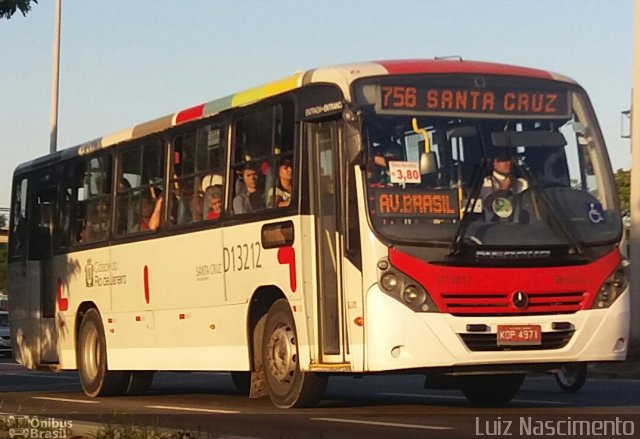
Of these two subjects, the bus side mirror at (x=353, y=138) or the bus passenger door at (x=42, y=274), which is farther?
the bus passenger door at (x=42, y=274)

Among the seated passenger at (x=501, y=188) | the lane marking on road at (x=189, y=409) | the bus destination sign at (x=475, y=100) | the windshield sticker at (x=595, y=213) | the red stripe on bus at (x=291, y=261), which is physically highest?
the bus destination sign at (x=475, y=100)

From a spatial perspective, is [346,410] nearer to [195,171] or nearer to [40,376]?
[195,171]

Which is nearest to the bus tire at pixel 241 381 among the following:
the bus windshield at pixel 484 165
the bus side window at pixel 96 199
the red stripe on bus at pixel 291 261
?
the bus side window at pixel 96 199

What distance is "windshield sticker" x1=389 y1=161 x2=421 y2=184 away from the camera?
49.5 ft

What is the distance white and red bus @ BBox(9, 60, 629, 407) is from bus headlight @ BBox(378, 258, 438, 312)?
0.01 m

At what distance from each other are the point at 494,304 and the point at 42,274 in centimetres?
1035

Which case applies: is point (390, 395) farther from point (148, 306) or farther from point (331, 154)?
point (331, 154)

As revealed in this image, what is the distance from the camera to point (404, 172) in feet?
49.6

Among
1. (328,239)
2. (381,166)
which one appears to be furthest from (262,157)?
(381,166)

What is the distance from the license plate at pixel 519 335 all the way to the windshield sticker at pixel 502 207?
1.05 m

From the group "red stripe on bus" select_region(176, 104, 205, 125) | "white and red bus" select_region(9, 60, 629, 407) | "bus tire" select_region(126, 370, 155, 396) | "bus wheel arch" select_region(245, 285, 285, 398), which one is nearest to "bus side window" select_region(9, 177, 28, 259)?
"bus tire" select_region(126, 370, 155, 396)

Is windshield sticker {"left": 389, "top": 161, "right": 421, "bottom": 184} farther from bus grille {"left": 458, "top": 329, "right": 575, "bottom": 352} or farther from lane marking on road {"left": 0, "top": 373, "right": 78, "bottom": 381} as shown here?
Answer: lane marking on road {"left": 0, "top": 373, "right": 78, "bottom": 381}

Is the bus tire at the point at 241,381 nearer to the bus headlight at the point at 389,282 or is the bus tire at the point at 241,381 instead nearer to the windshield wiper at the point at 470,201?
the bus headlight at the point at 389,282

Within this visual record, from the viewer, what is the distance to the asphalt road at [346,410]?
1357 centimetres
